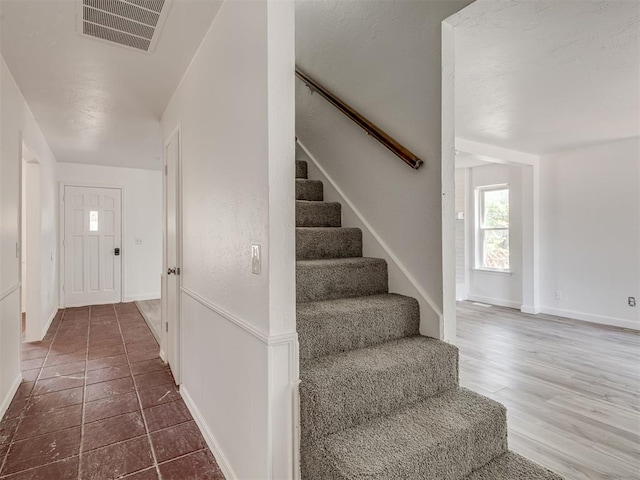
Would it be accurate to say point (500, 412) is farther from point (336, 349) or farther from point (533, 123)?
point (533, 123)

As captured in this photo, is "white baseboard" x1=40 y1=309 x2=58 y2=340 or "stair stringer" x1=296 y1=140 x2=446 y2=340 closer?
"stair stringer" x1=296 y1=140 x2=446 y2=340

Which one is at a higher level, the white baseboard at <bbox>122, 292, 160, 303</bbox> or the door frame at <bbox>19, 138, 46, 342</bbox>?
the door frame at <bbox>19, 138, 46, 342</bbox>

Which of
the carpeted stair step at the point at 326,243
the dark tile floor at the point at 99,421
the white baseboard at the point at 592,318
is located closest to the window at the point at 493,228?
the white baseboard at the point at 592,318

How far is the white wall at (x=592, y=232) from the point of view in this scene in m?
4.78

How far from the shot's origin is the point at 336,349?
1729mm

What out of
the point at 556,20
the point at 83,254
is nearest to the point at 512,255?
A: the point at 556,20

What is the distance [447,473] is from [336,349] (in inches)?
25.8

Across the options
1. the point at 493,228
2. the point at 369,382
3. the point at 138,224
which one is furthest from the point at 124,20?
the point at 493,228

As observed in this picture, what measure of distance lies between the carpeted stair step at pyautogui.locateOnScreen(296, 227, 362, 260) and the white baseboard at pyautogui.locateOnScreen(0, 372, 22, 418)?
2.27 metres

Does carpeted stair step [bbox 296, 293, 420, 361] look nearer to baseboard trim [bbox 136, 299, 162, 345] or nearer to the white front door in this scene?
baseboard trim [bbox 136, 299, 162, 345]

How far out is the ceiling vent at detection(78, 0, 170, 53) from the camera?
5.98ft

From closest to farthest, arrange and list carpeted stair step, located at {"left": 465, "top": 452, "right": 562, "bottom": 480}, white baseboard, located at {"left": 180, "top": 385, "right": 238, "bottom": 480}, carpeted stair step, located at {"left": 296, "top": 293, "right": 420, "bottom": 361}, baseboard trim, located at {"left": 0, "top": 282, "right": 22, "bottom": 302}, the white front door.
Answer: carpeted stair step, located at {"left": 465, "top": 452, "right": 562, "bottom": 480} < carpeted stair step, located at {"left": 296, "top": 293, "right": 420, "bottom": 361} < white baseboard, located at {"left": 180, "top": 385, "right": 238, "bottom": 480} < baseboard trim, located at {"left": 0, "top": 282, "right": 22, "bottom": 302} < the white front door

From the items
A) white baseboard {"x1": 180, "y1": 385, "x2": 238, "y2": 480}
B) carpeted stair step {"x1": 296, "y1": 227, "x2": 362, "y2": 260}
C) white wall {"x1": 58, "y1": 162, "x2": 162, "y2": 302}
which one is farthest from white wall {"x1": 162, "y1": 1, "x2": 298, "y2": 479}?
white wall {"x1": 58, "y1": 162, "x2": 162, "y2": 302}

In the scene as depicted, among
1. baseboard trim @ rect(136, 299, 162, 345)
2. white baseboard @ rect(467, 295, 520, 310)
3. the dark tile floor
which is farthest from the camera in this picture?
white baseboard @ rect(467, 295, 520, 310)
